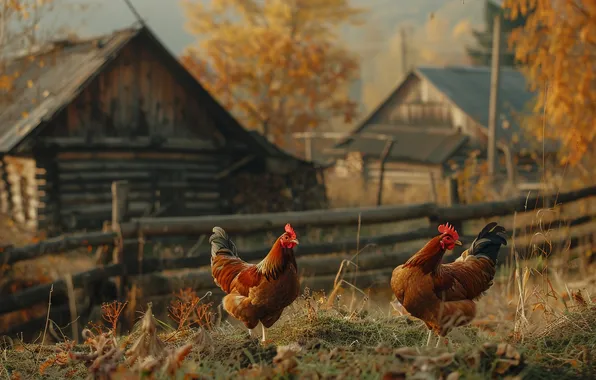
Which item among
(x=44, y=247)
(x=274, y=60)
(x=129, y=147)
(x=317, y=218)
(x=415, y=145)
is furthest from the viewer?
(x=415, y=145)

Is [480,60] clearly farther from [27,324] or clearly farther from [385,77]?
[385,77]

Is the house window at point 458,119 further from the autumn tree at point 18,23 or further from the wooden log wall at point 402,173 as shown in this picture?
the autumn tree at point 18,23

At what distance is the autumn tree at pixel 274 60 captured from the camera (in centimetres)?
3116

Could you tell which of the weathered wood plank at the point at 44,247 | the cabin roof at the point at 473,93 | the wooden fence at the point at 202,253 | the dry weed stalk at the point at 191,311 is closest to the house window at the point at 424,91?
the cabin roof at the point at 473,93

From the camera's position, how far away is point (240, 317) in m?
4.34

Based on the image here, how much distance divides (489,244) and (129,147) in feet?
43.9

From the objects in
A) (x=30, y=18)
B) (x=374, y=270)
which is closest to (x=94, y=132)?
(x=30, y=18)

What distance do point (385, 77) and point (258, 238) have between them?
92.4 meters

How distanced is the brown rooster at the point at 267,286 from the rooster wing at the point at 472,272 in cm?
78

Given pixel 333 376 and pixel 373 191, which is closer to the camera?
pixel 333 376

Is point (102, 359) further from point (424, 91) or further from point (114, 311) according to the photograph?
point (424, 91)

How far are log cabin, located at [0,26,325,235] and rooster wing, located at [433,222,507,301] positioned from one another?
12.1m

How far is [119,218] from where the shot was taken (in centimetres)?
834

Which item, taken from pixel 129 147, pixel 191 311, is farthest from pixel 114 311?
pixel 129 147
